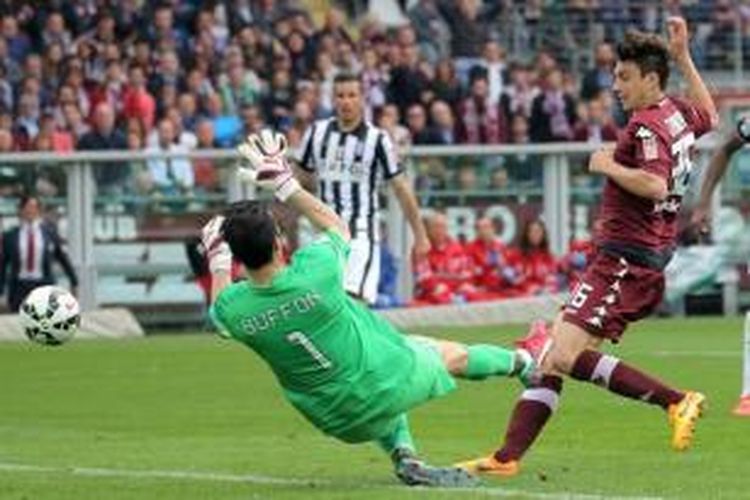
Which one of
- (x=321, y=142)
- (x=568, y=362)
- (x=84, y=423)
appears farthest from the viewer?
(x=321, y=142)

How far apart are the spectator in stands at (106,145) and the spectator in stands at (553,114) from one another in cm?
546

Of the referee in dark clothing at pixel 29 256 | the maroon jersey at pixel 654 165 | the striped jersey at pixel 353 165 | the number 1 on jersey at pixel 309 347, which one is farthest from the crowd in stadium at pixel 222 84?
the number 1 on jersey at pixel 309 347

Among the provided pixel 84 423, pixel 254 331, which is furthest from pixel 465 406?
pixel 254 331

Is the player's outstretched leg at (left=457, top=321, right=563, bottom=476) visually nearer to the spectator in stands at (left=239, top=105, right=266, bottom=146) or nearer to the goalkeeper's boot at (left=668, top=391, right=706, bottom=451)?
the goalkeeper's boot at (left=668, top=391, right=706, bottom=451)

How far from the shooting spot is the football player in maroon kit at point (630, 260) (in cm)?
1315

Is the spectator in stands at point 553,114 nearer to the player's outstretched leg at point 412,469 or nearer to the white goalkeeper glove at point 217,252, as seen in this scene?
the player's outstretched leg at point 412,469

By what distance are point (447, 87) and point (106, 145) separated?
509cm

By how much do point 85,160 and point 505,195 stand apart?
493cm

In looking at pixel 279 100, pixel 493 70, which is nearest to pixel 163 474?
pixel 279 100

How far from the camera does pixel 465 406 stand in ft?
58.7

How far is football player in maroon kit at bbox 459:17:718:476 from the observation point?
13.1 metres

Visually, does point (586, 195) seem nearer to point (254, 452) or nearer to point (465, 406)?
point (465, 406)

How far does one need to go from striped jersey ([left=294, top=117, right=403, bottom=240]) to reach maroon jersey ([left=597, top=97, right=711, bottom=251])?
6.43 m

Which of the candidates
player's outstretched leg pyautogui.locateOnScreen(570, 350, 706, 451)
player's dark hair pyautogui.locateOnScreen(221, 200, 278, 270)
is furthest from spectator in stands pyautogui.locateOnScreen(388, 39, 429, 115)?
player's dark hair pyautogui.locateOnScreen(221, 200, 278, 270)
